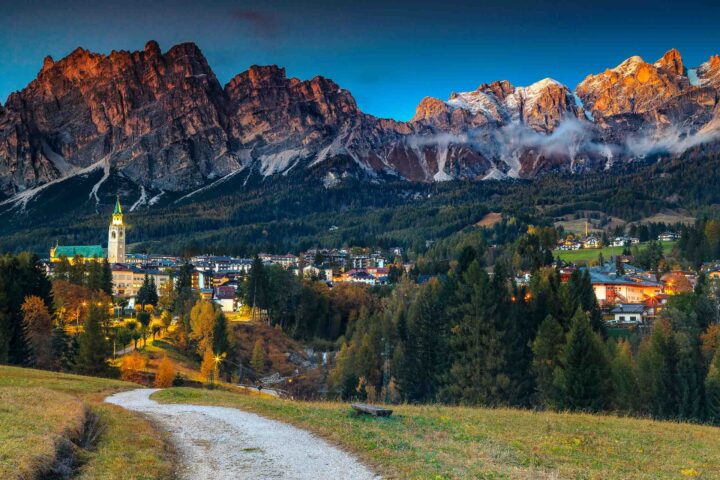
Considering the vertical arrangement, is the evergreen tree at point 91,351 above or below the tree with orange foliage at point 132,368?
above

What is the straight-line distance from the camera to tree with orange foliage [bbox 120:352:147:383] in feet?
268

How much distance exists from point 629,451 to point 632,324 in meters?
120

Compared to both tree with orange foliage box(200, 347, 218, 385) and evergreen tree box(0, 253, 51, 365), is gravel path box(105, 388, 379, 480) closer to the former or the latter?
evergreen tree box(0, 253, 51, 365)

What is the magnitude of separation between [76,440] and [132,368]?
214ft

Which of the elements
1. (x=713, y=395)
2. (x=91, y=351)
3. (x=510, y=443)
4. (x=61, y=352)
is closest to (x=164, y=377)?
(x=91, y=351)

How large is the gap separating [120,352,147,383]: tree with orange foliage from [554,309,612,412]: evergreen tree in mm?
52124

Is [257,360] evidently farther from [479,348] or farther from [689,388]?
[689,388]

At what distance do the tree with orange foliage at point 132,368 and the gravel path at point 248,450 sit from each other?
176ft

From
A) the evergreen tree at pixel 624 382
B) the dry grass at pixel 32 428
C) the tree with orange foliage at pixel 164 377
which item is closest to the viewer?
the dry grass at pixel 32 428

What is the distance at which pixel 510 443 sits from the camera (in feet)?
78.9

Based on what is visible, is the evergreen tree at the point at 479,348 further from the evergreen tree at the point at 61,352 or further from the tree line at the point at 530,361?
the evergreen tree at the point at 61,352

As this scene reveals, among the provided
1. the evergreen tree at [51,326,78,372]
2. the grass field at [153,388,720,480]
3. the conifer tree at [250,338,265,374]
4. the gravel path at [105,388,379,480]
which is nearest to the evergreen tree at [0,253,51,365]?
the evergreen tree at [51,326,78,372]

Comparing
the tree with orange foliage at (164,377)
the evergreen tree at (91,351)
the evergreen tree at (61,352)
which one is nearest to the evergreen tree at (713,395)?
the tree with orange foliage at (164,377)

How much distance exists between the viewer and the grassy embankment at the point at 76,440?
59.6ft
